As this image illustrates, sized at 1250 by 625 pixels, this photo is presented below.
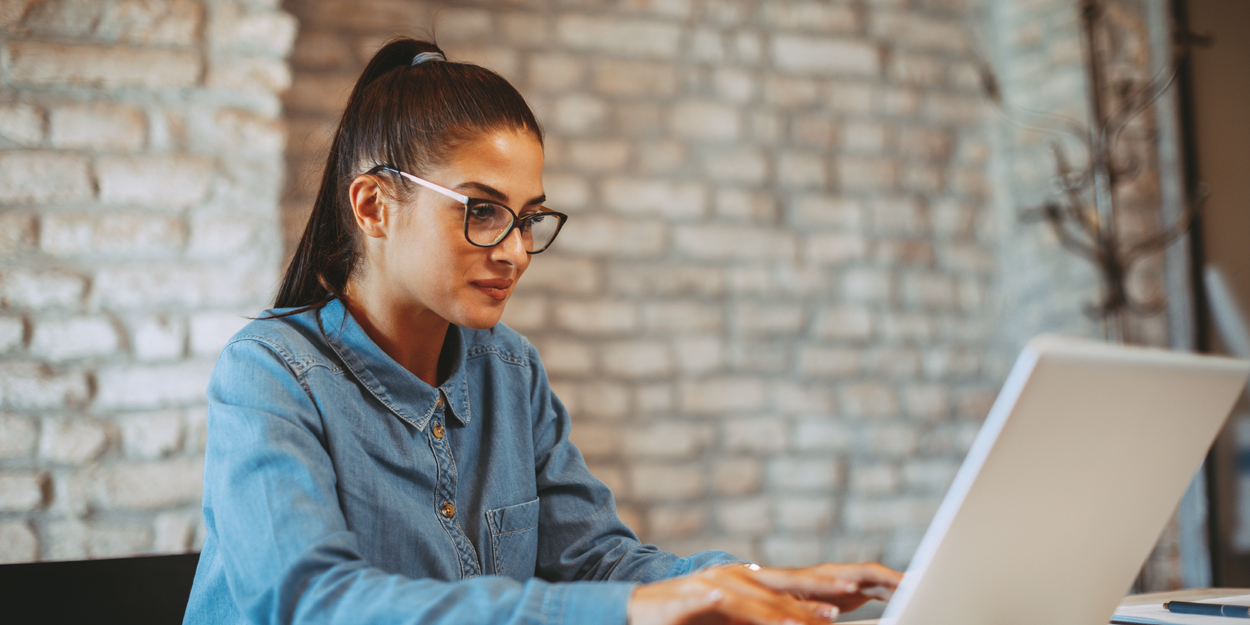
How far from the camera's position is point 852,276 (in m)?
2.64

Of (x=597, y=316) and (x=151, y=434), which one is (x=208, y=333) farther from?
Answer: (x=597, y=316)

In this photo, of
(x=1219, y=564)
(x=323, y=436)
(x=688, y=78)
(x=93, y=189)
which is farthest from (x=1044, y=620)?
(x=1219, y=564)

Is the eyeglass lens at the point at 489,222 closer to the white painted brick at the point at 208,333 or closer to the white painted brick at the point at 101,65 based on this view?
the white painted brick at the point at 208,333

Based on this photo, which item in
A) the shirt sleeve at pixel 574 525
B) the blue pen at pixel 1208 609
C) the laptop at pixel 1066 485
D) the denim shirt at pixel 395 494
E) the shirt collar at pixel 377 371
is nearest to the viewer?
the laptop at pixel 1066 485

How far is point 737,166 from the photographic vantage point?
2.55 metres

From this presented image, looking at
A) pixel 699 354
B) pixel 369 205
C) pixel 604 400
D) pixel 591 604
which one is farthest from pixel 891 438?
pixel 591 604

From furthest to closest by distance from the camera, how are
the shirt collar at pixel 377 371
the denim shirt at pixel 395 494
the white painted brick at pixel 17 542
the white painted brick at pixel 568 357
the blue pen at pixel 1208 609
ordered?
the white painted brick at pixel 568 357 < the white painted brick at pixel 17 542 < the shirt collar at pixel 377 371 < the blue pen at pixel 1208 609 < the denim shirt at pixel 395 494

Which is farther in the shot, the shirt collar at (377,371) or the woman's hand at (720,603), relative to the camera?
the shirt collar at (377,371)

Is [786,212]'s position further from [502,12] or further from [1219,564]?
[1219,564]

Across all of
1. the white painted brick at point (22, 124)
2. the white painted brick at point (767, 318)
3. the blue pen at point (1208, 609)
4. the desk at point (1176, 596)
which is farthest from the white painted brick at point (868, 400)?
the white painted brick at point (22, 124)

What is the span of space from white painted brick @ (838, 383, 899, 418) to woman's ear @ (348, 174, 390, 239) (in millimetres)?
1774

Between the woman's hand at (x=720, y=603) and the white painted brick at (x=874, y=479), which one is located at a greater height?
the woman's hand at (x=720, y=603)

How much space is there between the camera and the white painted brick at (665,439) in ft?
7.77

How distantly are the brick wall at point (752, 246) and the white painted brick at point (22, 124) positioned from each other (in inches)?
21.5
